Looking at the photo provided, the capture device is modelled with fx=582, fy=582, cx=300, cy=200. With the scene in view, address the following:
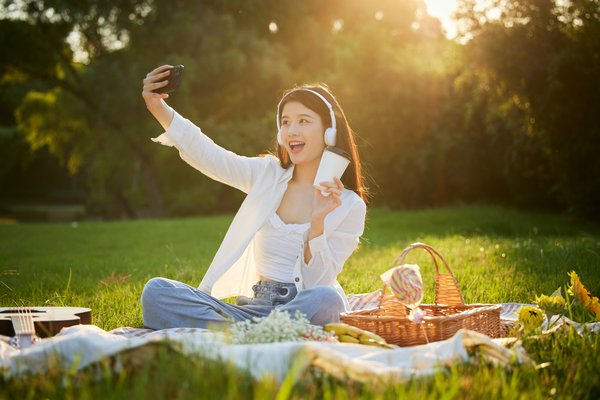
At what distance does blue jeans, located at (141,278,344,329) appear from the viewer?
318cm

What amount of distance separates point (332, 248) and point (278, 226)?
379 millimetres

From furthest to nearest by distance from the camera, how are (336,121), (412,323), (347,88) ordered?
(347,88)
(336,121)
(412,323)

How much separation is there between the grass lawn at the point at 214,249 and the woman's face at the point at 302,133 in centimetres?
149

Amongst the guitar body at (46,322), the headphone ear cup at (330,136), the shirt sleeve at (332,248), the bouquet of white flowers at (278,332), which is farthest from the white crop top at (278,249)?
the guitar body at (46,322)

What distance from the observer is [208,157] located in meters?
3.60

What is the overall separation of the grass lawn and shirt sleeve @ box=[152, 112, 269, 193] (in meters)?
1.10

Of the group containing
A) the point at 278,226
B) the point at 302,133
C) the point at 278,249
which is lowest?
the point at 278,249

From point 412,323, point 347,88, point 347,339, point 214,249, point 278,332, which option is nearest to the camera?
point 278,332

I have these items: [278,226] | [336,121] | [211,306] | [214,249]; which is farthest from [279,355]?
[214,249]

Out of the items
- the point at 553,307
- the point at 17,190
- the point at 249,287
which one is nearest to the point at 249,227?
the point at 249,287

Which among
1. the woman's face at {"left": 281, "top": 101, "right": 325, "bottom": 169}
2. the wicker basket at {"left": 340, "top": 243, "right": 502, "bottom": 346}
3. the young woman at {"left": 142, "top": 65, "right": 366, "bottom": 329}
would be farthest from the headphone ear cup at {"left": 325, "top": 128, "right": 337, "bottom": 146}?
the wicker basket at {"left": 340, "top": 243, "right": 502, "bottom": 346}

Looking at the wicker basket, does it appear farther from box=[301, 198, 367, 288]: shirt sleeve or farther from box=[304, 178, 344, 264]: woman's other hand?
box=[304, 178, 344, 264]: woman's other hand

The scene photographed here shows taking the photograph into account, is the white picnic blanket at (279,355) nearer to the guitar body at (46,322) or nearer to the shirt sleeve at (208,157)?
the guitar body at (46,322)

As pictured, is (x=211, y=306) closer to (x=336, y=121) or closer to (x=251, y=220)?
(x=251, y=220)
